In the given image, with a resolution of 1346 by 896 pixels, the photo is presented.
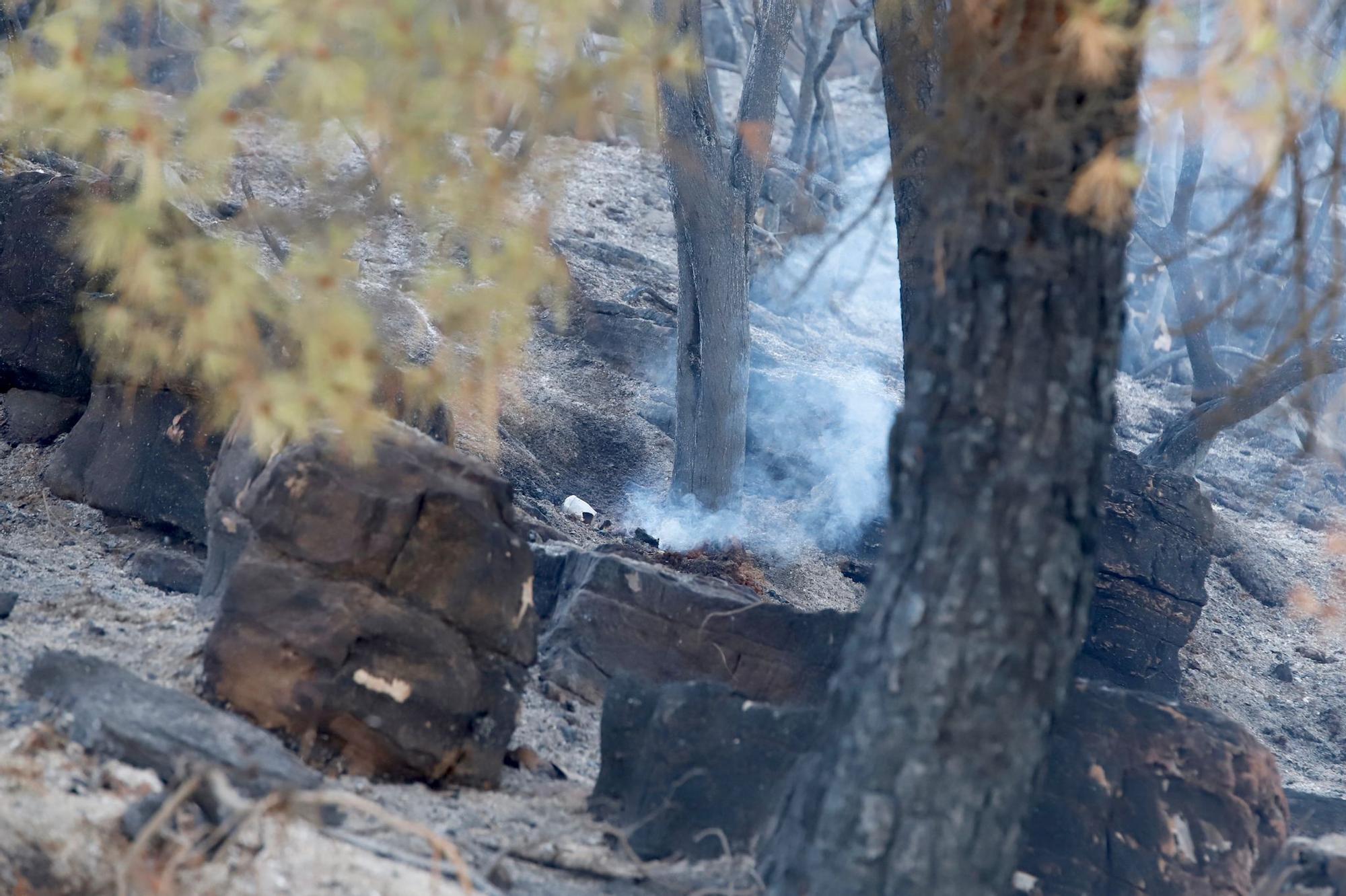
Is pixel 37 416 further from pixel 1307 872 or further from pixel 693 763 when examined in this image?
pixel 1307 872

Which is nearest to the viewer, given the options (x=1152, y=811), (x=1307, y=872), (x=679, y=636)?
(x=1307, y=872)

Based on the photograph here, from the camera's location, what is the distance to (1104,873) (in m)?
3.23

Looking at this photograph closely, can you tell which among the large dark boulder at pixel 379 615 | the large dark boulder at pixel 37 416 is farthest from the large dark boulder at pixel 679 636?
the large dark boulder at pixel 37 416

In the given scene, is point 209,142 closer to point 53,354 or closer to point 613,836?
point 613,836

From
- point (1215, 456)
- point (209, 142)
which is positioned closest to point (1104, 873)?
point (209, 142)

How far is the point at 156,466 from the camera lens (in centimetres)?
501

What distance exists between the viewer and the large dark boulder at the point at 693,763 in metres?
3.20

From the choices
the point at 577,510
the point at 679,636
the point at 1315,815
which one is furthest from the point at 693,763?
the point at 577,510

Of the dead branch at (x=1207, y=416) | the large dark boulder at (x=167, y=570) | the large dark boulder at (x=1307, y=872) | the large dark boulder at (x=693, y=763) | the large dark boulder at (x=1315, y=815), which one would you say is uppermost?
the dead branch at (x=1207, y=416)

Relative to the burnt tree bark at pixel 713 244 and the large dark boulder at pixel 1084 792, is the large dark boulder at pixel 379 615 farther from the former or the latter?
the burnt tree bark at pixel 713 244

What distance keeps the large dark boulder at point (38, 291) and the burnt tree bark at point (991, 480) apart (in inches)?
174

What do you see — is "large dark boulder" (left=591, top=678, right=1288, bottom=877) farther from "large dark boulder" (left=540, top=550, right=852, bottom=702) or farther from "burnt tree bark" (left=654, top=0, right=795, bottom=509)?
"burnt tree bark" (left=654, top=0, right=795, bottom=509)

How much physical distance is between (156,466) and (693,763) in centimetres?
297

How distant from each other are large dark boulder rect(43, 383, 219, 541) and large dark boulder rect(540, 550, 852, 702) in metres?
1.66
